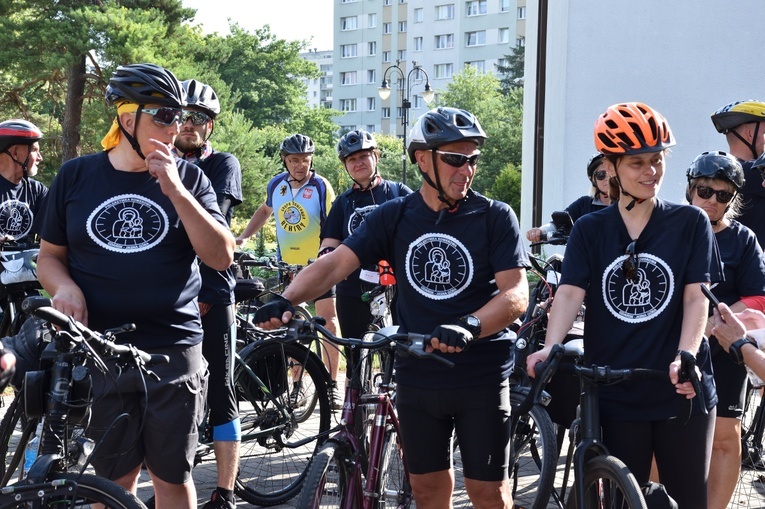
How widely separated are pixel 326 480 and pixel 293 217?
5.18 metres

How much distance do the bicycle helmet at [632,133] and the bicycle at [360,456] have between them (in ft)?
3.66

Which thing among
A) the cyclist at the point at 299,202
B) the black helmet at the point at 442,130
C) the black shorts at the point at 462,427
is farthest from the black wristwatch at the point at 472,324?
the cyclist at the point at 299,202

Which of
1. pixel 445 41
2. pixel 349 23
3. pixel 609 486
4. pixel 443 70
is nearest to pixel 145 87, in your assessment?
pixel 609 486

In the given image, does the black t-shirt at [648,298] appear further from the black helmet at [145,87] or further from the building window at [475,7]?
the building window at [475,7]

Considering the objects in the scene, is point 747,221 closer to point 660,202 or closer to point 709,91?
point 660,202

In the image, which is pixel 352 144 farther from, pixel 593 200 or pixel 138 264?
pixel 138 264

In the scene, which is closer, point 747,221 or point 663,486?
point 663,486

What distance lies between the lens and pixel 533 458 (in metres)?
5.60

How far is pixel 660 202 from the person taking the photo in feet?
13.1

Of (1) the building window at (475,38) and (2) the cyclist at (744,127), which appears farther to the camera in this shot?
(1) the building window at (475,38)

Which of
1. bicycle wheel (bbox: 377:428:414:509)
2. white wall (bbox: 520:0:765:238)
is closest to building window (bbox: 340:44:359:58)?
white wall (bbox: 520:0:765:238)

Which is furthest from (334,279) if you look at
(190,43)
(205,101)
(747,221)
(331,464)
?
(190,43)

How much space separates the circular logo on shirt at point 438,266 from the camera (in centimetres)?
400

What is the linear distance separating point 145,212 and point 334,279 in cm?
81
